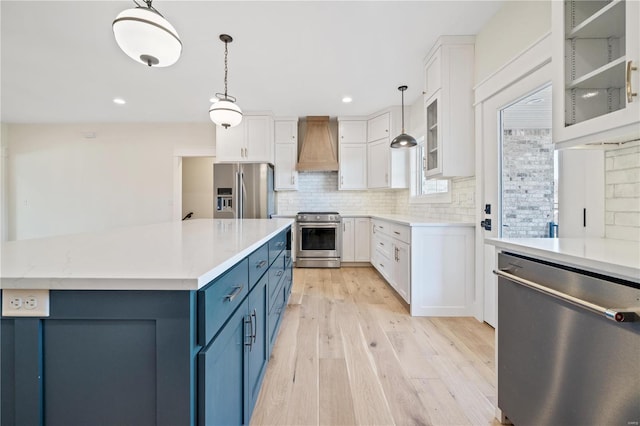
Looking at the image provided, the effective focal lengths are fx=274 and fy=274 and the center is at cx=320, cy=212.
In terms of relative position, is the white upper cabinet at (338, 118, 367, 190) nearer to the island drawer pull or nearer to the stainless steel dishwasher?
the stainless steel dishwasher

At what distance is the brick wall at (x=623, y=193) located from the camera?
3.94 ft

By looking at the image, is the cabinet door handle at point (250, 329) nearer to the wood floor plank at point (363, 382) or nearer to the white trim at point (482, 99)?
the wood floor plank at point (363, 382)

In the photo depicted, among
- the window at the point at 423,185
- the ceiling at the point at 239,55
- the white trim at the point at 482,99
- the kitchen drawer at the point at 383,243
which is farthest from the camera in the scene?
the kitchen drawer at the point at 383,243

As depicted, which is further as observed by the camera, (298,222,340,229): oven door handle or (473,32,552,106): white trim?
(298,222,340,229): oven door handle

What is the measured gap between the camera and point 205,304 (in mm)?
702

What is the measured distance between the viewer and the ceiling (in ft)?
7.41

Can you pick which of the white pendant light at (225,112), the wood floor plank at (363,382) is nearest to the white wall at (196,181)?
the white pendant light at (225,112)

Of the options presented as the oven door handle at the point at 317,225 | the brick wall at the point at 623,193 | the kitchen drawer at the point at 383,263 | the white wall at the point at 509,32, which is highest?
the white wall at the point at 509,32

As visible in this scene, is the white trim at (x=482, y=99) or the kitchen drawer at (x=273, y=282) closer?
the kitchen drawer at (x=273, y=282)

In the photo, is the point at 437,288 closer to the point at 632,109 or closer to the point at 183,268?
the point at 632,109

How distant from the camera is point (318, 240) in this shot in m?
4.67

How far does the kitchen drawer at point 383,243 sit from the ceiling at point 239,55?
2.03 meters

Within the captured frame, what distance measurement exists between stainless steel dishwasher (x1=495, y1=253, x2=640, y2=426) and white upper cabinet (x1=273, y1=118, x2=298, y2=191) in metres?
4.06

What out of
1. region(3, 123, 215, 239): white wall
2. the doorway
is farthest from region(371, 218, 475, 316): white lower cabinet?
region(3, 123, 215, 239): white wall
